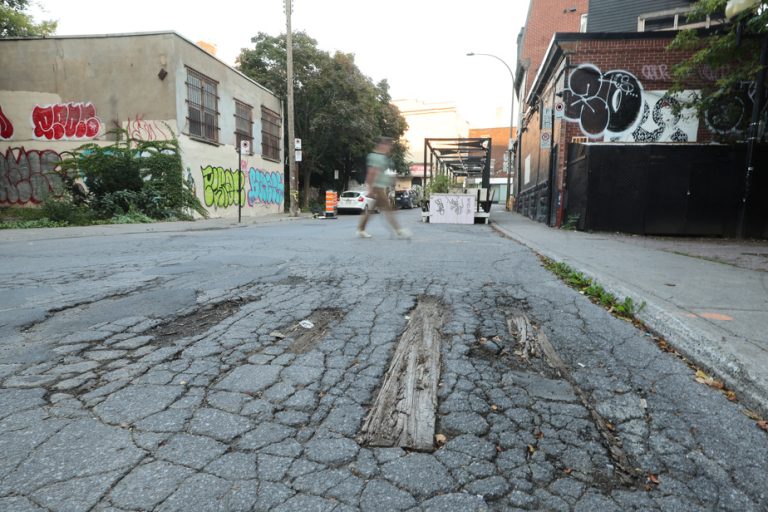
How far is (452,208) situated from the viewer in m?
15.9

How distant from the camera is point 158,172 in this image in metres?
15.7

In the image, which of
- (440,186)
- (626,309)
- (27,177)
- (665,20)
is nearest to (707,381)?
(626,309)

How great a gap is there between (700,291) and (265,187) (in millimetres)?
21487

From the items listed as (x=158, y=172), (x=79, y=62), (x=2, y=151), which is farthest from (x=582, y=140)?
(x=2, y=151)

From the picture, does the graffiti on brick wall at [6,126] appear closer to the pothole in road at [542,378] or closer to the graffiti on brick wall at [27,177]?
the graffiti on brick wall at [27,177]

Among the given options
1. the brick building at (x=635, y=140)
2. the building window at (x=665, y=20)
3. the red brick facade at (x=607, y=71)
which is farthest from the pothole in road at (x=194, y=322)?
the building window at (x=665, y=20)

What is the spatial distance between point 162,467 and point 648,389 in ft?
8.12

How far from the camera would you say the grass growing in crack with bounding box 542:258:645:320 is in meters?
4.08

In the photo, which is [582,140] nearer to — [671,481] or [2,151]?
[671,481]

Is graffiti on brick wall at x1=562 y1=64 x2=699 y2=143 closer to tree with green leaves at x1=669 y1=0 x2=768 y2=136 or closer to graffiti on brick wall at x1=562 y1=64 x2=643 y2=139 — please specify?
graffiti on brick wall at x1=562 y1=64 x2=643 y2=139

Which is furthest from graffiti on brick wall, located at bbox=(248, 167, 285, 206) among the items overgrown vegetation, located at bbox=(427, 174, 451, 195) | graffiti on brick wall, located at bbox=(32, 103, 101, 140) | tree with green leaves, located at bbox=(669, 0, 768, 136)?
tree with green leaves, located at bbox=(669, 0, 768, 136)

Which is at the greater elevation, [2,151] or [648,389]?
A: [2,151]

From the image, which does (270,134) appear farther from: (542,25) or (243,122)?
(542,25)

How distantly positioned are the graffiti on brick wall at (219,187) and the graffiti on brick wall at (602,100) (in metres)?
13.1
